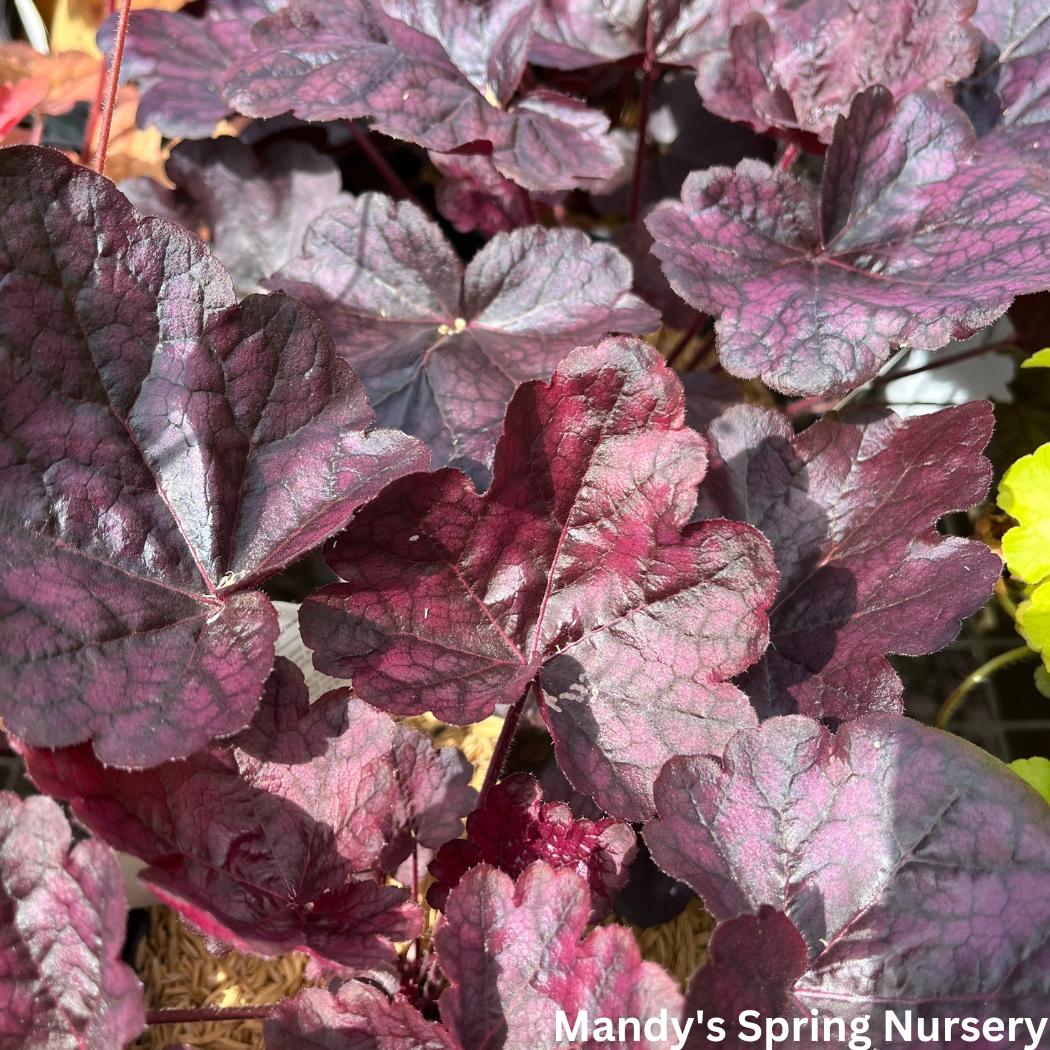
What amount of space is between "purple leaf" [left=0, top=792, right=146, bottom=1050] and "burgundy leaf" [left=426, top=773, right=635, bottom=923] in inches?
10.3

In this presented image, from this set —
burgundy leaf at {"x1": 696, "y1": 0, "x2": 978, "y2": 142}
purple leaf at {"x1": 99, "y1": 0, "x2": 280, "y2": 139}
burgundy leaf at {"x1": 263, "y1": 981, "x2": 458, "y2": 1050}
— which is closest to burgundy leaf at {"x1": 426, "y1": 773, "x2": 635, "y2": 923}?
burgundy leaf at {"x1": 263, "y1": 981, "x2": 458, "y2": 1050}

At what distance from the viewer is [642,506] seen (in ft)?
2.27

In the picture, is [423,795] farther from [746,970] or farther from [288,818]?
[746,970]

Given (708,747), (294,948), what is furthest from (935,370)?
(294,948)

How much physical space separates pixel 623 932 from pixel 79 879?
361 mm

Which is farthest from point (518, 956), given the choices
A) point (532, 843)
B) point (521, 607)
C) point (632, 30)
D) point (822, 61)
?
point (632, 30)

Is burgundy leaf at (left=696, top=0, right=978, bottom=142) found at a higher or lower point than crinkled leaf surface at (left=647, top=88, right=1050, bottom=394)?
higher

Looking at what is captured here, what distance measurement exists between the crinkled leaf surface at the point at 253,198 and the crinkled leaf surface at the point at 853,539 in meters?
0.70

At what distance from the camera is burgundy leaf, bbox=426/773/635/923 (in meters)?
0.70

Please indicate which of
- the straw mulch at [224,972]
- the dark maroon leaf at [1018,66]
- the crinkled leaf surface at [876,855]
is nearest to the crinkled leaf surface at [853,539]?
the crinkled leaf surface at [876,855]

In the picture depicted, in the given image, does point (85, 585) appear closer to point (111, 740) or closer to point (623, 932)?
point (111, 740)

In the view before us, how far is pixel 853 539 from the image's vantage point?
2.77ft

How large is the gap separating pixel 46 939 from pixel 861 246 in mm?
947

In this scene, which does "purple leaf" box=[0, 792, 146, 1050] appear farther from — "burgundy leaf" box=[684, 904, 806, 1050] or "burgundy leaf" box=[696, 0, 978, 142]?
"burgundy leaf" box=[696, 0, 978, 142]
